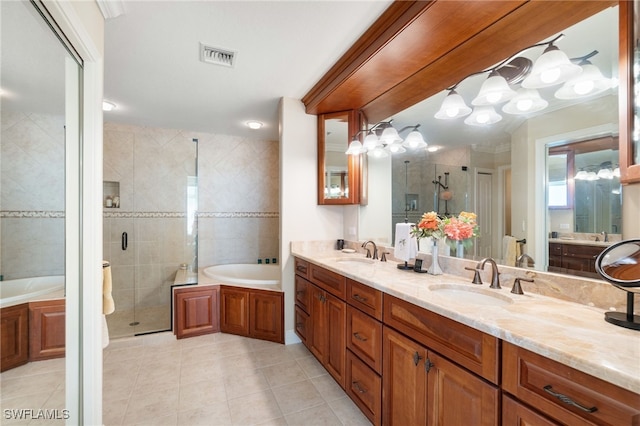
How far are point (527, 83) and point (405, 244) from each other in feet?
3.79

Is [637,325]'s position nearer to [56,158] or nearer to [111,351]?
[56,158]

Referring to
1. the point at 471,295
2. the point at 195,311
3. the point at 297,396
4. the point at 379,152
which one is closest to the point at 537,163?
the point at 471,295

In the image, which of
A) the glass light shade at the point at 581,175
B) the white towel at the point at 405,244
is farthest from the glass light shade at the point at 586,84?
the white towel at the point at 405,244

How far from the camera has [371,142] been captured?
2438 millimetres

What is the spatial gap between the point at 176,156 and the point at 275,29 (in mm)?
2620

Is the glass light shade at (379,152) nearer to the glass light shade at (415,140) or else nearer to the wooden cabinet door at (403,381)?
the glass light shade at (415,140)

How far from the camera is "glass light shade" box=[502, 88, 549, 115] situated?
140 centimetres

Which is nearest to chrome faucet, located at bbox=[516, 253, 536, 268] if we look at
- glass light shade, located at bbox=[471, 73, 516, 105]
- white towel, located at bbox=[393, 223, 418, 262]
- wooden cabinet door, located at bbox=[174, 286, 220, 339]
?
white towel, located at bbox=[393, 223, 418, 262]

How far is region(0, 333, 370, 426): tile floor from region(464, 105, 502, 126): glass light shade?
198cm

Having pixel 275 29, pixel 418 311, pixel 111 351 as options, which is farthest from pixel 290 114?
pixel 111 351

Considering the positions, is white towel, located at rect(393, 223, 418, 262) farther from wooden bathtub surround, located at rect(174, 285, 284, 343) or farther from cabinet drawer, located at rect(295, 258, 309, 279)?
wooden bathtub surround, located at rect(174, 285, 284, 343)

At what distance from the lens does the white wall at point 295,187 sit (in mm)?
2770

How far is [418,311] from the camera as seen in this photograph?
1.28 meters

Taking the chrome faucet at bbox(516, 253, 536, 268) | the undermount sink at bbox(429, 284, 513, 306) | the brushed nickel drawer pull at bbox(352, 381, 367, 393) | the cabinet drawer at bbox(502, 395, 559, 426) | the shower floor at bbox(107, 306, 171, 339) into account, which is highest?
the chrome faucet at bbox(516, 253, 536, 268)
